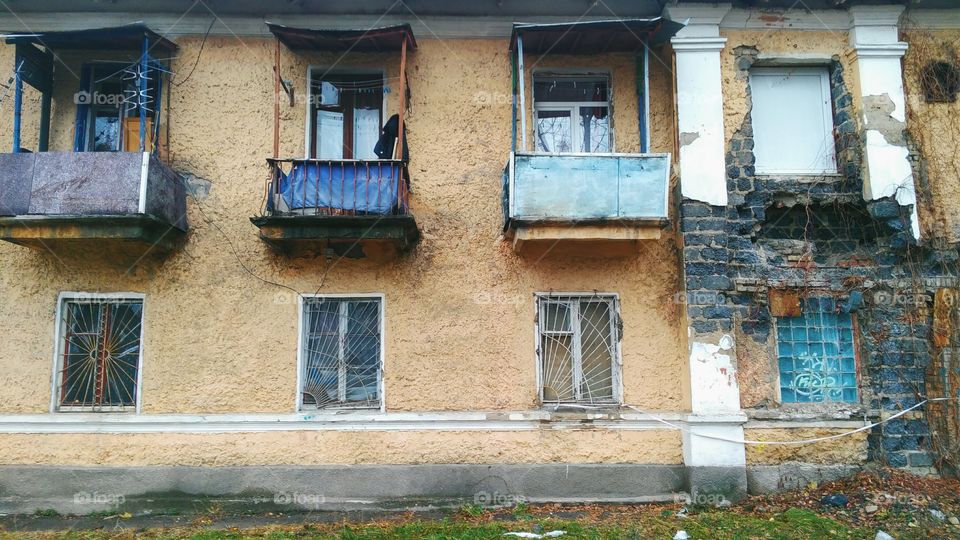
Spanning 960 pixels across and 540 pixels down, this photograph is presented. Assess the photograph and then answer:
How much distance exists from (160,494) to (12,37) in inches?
211

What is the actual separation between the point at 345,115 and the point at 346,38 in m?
1.01

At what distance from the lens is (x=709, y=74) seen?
7355 millimetres

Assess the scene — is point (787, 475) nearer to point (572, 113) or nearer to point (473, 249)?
point (473, 249)

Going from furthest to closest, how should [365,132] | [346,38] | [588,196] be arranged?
[365,132] < [346,38] < [588,196]

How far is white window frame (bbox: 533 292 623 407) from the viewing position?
7199mm

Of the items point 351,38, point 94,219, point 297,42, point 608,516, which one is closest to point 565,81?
point 351,38

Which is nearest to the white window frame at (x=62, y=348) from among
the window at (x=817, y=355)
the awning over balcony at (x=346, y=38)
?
the awning over balcony at (x=346, y=38)

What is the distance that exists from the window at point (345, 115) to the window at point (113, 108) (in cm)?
196

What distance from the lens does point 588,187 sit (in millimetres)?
6832

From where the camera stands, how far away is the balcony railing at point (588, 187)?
22.3 feet

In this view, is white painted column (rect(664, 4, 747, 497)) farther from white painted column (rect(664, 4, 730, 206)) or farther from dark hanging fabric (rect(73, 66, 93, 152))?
dark hanging fabric (rect(73, 66, 93, 152))

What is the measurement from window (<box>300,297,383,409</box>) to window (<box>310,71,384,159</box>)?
1898 millimetres

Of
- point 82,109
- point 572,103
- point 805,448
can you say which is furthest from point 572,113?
point 82,109

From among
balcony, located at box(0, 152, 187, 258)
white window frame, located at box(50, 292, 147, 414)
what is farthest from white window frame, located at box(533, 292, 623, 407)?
white window frame, located at box(50, 292, 147, 414)
